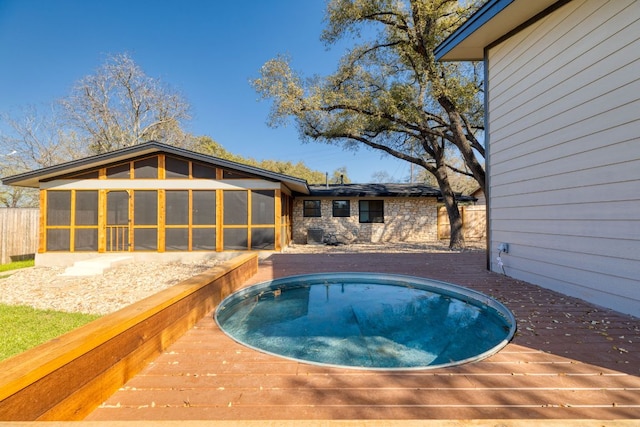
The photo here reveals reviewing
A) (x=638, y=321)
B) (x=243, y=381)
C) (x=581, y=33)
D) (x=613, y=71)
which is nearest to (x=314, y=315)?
(x=243, y=381)

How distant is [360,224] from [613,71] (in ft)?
33.9

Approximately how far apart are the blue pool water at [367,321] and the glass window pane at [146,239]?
5754mm

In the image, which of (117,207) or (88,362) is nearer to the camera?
(88,362)

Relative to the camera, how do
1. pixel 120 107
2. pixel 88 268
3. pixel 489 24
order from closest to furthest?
pixel 489 24 → pixel 88 268 → pixel 120 107

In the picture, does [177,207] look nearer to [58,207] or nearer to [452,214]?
[58,207]

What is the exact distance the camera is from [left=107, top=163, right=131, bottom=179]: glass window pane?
8.90 metres

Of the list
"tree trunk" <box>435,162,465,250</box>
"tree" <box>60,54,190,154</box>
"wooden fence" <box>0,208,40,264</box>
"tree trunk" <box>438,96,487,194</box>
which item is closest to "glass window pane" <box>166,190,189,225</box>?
"wooden fence" <box>0,208,40,264</box>

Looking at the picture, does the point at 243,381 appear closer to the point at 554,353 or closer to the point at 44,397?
the point at 44,397

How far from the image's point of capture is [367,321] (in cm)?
411

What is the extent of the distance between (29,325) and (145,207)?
5590mm

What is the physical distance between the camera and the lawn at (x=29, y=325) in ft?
10.6

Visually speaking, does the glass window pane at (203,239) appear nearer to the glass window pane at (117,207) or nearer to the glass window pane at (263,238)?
the glass window pane at (263,238)

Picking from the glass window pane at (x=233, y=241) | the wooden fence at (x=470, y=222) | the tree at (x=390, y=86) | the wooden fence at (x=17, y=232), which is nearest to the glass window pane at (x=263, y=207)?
the glass window pane at (x=233, y=241)

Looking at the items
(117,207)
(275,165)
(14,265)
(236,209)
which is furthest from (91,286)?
(275,165)
